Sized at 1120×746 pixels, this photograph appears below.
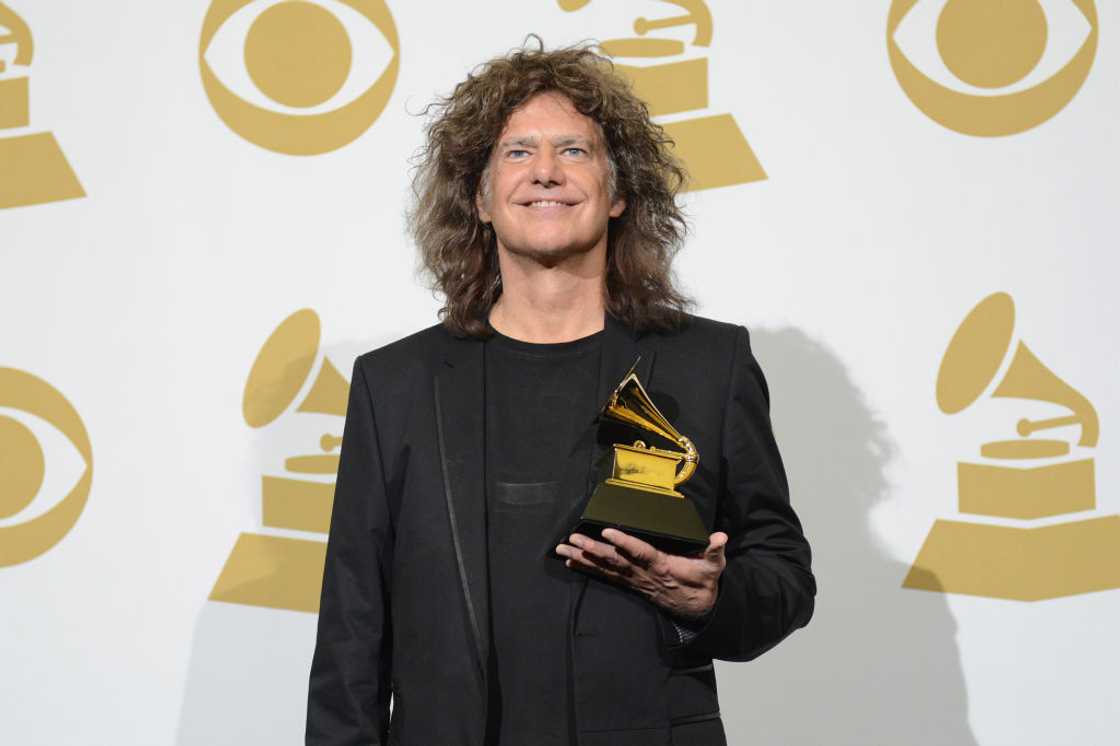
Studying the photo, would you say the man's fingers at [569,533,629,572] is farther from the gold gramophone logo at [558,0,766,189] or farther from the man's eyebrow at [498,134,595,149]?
the gold gramophone logo at [558,0,766,189]

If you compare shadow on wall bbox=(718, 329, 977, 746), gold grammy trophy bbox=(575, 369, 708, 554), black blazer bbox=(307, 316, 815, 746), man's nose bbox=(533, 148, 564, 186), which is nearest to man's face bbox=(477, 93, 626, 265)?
man's nose bbox=(533, 148, 564, 186)

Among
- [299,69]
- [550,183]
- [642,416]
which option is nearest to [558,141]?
[550,183]

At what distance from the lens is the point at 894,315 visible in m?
3.25

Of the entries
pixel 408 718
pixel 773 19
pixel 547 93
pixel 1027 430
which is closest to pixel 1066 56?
pixel 773 19

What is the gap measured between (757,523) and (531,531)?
42 centimetres

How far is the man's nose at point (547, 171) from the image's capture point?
2.35 meters

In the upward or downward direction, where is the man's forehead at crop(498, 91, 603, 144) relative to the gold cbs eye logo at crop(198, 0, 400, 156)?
downward

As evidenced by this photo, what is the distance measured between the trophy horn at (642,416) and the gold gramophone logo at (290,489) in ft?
4.97

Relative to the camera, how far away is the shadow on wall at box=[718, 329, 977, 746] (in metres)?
3.23

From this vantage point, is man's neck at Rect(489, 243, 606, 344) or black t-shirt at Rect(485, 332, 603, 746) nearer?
black t-shirt at Rect(485, 332, 603, 746)

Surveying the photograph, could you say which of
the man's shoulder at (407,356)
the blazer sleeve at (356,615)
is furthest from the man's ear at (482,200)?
the blazer sleeve at (356,615)

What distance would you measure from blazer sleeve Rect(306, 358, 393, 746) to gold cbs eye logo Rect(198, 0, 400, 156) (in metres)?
1.39

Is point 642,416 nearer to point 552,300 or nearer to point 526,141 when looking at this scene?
point 552,300

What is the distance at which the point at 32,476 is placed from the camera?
3.52 meters
